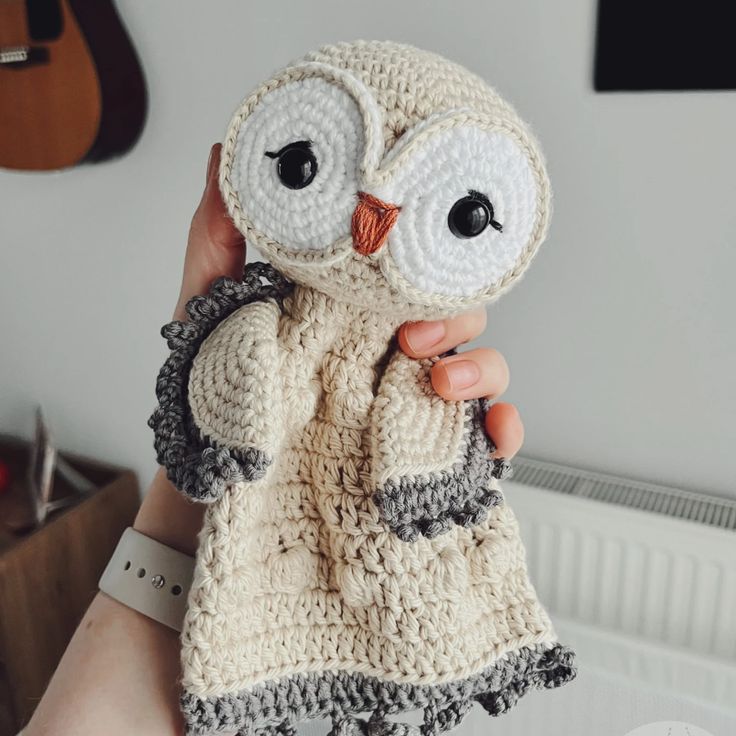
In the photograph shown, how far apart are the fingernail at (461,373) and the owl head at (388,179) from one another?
0.06 metres

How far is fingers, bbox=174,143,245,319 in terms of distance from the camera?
56 centimetres

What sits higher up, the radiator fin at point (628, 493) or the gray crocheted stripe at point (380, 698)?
the gray crocheted stripe at point (380, 698)

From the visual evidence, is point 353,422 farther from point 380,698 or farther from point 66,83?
point 66,83

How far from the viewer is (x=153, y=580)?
56cm

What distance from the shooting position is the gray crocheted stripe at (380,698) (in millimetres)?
471

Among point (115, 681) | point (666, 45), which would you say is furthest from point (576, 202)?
point (115, 681)

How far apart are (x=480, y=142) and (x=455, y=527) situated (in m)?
0.26

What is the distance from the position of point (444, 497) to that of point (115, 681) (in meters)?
0.30

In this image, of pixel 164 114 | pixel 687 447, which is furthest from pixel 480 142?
pixel 164 114

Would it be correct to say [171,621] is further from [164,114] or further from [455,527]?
[164,114]

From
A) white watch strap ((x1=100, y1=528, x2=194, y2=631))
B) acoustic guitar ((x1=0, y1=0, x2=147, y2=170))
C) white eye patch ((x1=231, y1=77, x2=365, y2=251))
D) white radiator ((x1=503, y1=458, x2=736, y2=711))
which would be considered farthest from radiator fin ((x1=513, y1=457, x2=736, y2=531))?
acoustic guitar ((x1=0, y1=0, x2=147, y2=170))

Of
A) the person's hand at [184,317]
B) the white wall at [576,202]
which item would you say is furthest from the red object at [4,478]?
the person's hand at [184,317]

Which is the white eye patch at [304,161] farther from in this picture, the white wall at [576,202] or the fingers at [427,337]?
the white wall at [576,202]

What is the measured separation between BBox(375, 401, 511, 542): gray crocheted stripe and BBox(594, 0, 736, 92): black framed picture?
0.56 metres
